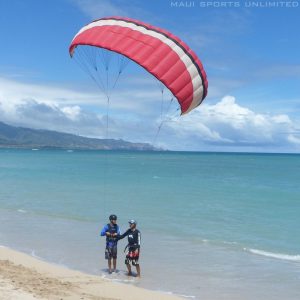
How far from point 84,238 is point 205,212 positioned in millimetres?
10478

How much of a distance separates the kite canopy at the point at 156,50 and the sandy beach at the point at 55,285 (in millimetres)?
4363

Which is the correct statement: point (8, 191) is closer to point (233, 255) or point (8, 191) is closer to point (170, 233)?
point (170, 233)

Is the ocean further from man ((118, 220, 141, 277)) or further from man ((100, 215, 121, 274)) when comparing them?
man ((100, 215, 121, 274))

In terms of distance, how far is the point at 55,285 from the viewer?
1052 cm

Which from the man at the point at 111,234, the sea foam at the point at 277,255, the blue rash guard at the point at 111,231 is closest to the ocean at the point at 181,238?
the sea foam at the point at 277,255

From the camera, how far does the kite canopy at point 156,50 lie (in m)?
10.8

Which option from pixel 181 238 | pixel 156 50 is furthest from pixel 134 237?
pixel 181 238

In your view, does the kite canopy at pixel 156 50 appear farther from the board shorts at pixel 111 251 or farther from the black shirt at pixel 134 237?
the board shorts at pixel 111 251

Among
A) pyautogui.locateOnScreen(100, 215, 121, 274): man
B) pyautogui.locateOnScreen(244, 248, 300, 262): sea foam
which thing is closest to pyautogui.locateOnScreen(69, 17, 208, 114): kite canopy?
pyautogui.locateOnScreen(100, 215, 121, 274): man

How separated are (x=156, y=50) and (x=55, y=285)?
570 centimetres

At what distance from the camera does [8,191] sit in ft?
118

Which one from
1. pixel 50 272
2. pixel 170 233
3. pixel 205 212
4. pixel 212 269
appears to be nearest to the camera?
pixel 50 272

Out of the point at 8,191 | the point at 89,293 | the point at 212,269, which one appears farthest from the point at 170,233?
the point at 8,191

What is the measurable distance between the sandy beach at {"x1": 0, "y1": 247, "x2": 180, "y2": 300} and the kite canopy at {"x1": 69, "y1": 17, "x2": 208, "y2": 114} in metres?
4.36
